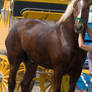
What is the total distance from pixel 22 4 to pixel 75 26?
9.41ft

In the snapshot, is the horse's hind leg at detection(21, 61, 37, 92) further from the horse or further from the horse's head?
the horse's head

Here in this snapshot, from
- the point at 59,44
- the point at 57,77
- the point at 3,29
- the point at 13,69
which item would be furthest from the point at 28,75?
the point at 3,29

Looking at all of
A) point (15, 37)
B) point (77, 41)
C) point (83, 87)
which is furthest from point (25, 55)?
point (83, 87)

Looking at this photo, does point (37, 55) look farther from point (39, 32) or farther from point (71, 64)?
point (71, 64)

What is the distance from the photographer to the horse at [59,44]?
12.3 feet

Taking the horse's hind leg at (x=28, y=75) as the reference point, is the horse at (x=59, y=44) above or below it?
above

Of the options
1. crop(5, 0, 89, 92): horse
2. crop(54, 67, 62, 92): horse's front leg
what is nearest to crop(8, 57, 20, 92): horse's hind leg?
crop(5, 0, 89, 92): horse

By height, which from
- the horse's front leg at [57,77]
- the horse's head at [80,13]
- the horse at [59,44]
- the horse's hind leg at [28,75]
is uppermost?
the horse's head at [80,13]

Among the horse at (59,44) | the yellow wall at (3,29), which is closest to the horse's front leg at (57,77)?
the horse at (59,44)

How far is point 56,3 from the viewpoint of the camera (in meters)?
6.40

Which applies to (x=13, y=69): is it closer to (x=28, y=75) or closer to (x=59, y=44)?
(x=28, y=75)

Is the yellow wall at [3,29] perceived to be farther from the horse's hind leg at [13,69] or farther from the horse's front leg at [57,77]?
the horse's front leg at [57,77]

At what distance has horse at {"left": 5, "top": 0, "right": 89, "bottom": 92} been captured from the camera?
375cm

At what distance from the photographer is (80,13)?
12.0ft
